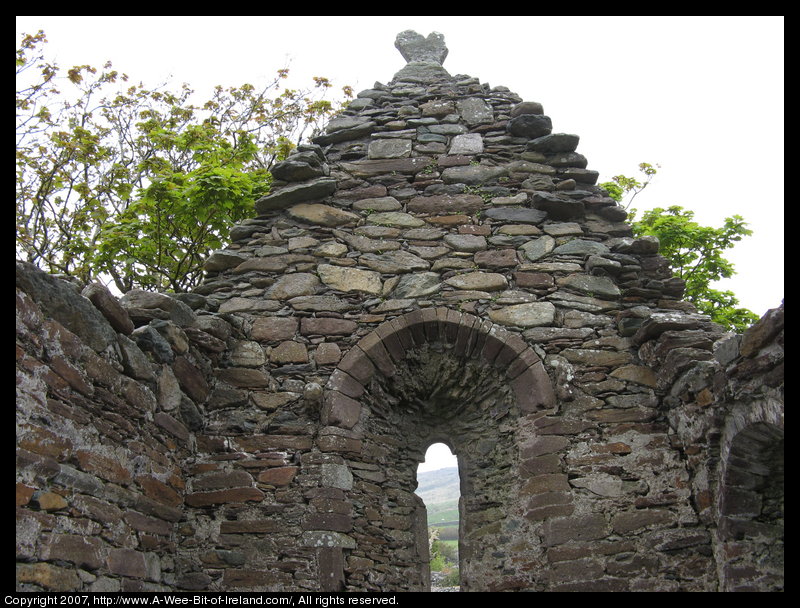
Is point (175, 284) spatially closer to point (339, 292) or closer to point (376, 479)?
point (339, 292)

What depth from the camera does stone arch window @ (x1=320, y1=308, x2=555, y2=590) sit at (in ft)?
17.4

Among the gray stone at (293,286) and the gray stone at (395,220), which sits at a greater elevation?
the gray stone at (395,220)

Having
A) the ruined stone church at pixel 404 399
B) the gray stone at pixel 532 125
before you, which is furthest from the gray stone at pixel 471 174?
the gray stone at pixel 532 125

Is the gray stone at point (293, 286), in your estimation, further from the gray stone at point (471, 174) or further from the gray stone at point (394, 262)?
the gray stone at point (471, 174)

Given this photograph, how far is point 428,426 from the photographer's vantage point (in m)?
6.10

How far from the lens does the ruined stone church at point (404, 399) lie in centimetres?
409

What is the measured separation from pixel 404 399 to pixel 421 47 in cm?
472

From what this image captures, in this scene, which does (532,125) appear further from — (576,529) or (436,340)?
(576,529)

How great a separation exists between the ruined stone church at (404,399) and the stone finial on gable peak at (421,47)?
1712 mm

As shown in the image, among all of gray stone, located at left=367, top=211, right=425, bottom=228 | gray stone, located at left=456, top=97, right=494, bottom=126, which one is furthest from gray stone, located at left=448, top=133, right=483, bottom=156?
gray stone, located at left=367, top=211, right=425, bottom=228

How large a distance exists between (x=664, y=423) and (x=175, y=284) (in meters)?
6.70

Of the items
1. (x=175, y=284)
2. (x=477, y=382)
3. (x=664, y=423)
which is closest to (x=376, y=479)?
(x=477, y=382)
